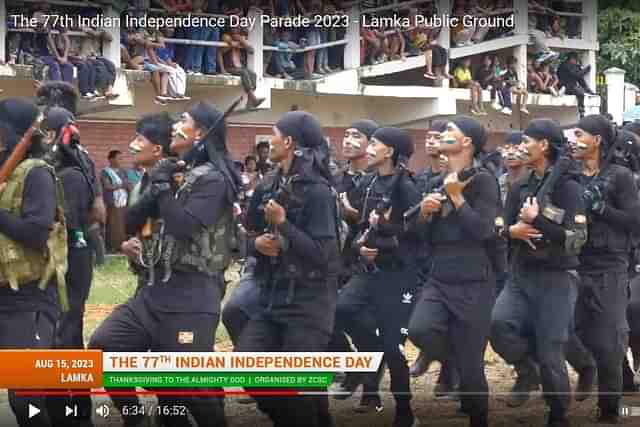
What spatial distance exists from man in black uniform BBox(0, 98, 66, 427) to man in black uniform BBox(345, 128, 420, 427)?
226 centimetres

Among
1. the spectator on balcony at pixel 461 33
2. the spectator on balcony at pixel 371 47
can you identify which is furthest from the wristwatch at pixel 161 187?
the spectator on balcony at pixel 371 47

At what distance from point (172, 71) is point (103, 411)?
33.5 ft

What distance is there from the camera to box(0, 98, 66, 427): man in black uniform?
668 cm

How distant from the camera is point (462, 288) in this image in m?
7.90

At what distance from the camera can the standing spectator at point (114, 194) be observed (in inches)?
633

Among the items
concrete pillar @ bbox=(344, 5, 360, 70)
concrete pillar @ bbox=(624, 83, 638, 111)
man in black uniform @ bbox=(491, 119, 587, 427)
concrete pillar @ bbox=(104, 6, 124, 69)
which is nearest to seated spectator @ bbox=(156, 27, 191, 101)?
concrete pillar @ bbox=(104, 6, 124, 69)

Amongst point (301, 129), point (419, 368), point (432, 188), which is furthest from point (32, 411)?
point (419, 368)

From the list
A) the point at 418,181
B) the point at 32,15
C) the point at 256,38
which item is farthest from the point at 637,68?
the point at 418,181

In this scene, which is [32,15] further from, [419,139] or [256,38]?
[419,139]

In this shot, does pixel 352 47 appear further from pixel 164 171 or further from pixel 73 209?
pixel 164 171

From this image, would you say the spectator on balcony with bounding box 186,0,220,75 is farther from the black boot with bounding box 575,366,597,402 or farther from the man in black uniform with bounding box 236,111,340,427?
the man in black uniform with bounding box 236,111,340,427

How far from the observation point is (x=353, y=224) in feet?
29.3

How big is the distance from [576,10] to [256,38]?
403 cm

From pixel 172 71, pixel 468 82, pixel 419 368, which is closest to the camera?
pixel 419 368
